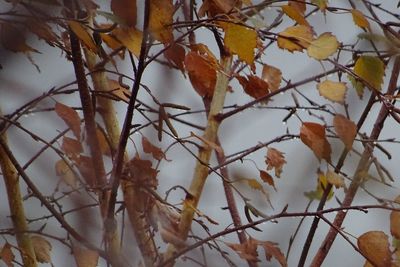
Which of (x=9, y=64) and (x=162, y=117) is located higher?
(x=162, y=117)

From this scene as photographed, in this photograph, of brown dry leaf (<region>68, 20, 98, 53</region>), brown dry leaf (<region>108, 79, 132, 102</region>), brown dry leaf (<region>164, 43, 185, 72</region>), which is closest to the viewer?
brown dry leaf (<region>68, 20, 98, 53</region>)

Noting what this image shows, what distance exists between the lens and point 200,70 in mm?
922

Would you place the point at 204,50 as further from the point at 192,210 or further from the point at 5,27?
the point at 5,27

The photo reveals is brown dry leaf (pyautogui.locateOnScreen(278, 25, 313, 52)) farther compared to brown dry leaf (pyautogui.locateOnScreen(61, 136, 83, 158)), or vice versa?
brown dry leaf (pyautogui.locateOnScreen(61, 136, 83, 158))

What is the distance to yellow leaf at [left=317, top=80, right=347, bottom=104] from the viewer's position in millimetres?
853

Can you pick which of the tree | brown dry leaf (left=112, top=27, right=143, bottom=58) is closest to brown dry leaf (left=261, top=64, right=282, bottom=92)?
the tree

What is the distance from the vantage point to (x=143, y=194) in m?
0.86

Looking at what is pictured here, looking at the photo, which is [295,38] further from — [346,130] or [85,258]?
[85,258]

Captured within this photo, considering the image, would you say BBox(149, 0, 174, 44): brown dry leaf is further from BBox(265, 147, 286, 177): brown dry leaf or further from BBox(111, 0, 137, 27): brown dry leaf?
BBox(265, 147, 286, 177): brown dry leaf

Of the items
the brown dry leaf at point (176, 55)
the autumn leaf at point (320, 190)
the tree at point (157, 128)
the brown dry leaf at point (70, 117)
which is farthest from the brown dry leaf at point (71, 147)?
the autumn leaf at point (320, 190)

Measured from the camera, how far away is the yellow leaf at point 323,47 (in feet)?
2.58

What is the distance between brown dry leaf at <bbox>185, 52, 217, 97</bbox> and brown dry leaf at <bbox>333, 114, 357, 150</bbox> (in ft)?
0.53

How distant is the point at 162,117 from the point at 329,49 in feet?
0.62

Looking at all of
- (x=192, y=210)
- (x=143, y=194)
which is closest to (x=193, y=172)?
(x=192, y=210)
